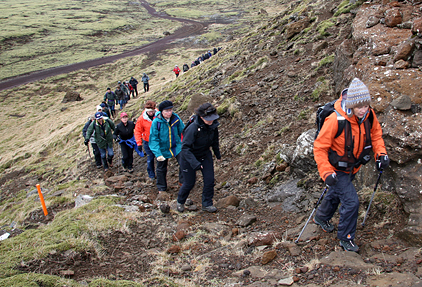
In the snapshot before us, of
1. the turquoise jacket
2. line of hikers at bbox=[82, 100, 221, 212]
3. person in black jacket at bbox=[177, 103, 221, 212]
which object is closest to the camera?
person in black jacket at bbox=[177, 103, 221, 212]

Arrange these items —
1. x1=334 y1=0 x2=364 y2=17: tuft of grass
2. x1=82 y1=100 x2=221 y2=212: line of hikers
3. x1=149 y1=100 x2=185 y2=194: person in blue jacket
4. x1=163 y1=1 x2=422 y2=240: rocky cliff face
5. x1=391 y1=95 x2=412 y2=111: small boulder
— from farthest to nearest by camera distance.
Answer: x1=334 y1=0 x2=364 y2=17: tuft of grass
x1=149 y1=100 x2=185 y2=194: person in blue jacket
x1=82 y1=100 x2=221 y2=212: line of hikers
x1=391 y1=95 x2=412 y2=111: small boulder
x1=163 y1=1 x2=422 y2=240: rocky cliff face

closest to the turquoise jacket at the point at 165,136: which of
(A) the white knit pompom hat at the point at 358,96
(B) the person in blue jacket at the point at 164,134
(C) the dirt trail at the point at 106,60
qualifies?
(B) the person in blue jacket at the point at 164,134

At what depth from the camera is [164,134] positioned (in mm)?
7121

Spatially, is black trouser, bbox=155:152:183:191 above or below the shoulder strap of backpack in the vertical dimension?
below

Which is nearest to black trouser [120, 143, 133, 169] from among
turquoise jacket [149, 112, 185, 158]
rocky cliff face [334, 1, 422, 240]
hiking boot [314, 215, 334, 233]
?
turquoise jacket [149, 112, 185, 158]

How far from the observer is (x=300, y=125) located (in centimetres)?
801

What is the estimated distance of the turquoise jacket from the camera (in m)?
6.96

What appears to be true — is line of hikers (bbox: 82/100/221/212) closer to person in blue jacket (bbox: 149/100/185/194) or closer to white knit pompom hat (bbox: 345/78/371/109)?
person in blue jacket (bbox: 149/100/185/194)

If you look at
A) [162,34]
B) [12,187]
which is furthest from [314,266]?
[162,34]

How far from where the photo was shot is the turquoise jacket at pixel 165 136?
6.96 meters

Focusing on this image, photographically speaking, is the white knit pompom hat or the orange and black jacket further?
the orange and black jacket

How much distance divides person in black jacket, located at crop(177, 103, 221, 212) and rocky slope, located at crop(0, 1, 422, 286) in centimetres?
58

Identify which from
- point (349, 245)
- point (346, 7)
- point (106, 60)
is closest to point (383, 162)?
point (349, 245)

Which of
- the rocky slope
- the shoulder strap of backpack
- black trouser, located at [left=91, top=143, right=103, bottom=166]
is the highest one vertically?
the shoulder strap of backpack
